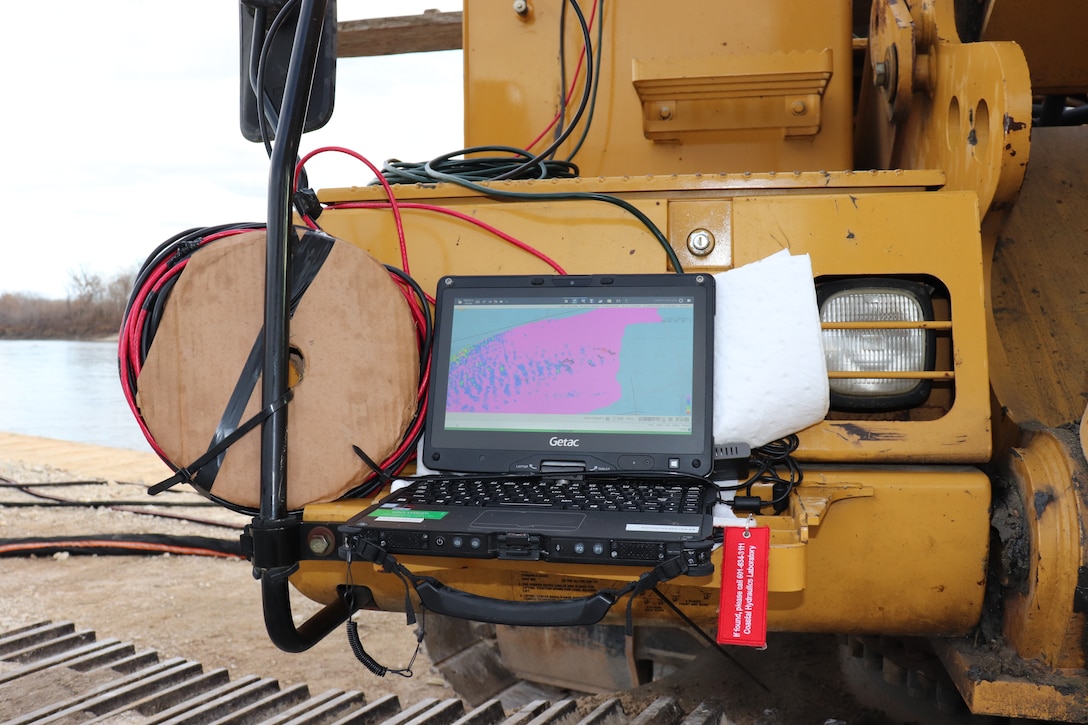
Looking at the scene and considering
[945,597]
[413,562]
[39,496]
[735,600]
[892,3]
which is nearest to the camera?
[735,600]

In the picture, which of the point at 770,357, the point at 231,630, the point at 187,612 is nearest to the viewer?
the point at 770,357

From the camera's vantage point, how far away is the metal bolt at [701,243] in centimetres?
182

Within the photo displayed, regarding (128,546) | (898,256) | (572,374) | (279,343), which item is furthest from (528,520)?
(128,546)

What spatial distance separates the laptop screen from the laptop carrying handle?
0.90ft

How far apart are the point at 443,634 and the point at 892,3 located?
2.15 m

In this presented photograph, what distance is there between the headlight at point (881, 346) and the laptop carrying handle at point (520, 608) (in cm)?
61

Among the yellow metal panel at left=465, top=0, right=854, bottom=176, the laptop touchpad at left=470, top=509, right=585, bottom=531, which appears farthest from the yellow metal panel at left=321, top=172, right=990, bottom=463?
the yellow metal panel at left=465, top=0, right=854, bottom=176

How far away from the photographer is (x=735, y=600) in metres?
1.38

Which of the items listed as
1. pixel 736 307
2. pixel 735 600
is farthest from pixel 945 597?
pixel 736 307

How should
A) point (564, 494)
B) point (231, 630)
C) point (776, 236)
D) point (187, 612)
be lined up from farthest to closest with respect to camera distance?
1. point (187, 612)
2. point (231, 630)
3. point (776, 236)
4. point (564, 494)

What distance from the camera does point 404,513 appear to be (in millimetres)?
1460

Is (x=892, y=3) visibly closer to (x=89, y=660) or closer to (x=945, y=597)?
(x=945, y=597)

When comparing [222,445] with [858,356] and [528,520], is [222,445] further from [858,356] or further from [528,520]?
[858,356]

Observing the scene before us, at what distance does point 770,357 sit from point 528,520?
528 millimetres
